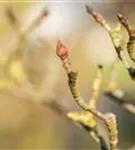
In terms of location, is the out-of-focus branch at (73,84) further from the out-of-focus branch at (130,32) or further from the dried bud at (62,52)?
the out-of-focus branch at (130,32)

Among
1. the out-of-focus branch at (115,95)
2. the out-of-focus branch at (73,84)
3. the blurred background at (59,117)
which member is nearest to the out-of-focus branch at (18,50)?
the out-of-focus branch at (115,95)

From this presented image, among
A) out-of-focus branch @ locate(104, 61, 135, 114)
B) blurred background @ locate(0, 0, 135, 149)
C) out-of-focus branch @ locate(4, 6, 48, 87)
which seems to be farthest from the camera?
blurred background @ locate(0, 0, 135, 149)

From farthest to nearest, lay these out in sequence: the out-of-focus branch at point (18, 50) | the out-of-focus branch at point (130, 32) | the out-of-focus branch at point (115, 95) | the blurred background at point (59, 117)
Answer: the blurred background at point (59, 117) → the out-of-focus branch at point (18, 50) → the out-of-focus branch at point (115, 95) → the out-of-focus branch at point (130, 32)

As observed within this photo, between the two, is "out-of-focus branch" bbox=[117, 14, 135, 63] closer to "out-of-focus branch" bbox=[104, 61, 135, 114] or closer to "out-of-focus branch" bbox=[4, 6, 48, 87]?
"out-of-focus branch" bbox=[104, 61, 135, 114]

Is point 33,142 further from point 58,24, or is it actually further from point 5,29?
point 58,24

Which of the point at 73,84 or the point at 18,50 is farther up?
the point at 18,50

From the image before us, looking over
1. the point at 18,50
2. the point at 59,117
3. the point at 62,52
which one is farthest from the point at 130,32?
the point at 59,117

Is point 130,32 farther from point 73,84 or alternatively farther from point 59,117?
point 59,117

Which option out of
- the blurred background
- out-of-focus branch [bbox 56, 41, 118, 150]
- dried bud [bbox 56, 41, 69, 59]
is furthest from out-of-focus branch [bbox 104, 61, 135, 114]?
the blurred background

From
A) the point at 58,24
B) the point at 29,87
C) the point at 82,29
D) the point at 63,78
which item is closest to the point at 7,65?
the point at 29,87

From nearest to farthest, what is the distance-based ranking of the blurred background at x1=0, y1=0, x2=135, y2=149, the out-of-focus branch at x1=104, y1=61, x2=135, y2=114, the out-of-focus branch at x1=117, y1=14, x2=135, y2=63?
the out-of-focus branch at x1=117, y1=14, x2=135, y2=63
the out-of-focus branch at x1=104, y1=61, x2=135, y2=114
the blurred background at x1=0, y1=0, x2=135, y2=149

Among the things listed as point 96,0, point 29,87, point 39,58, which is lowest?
point 29,87
